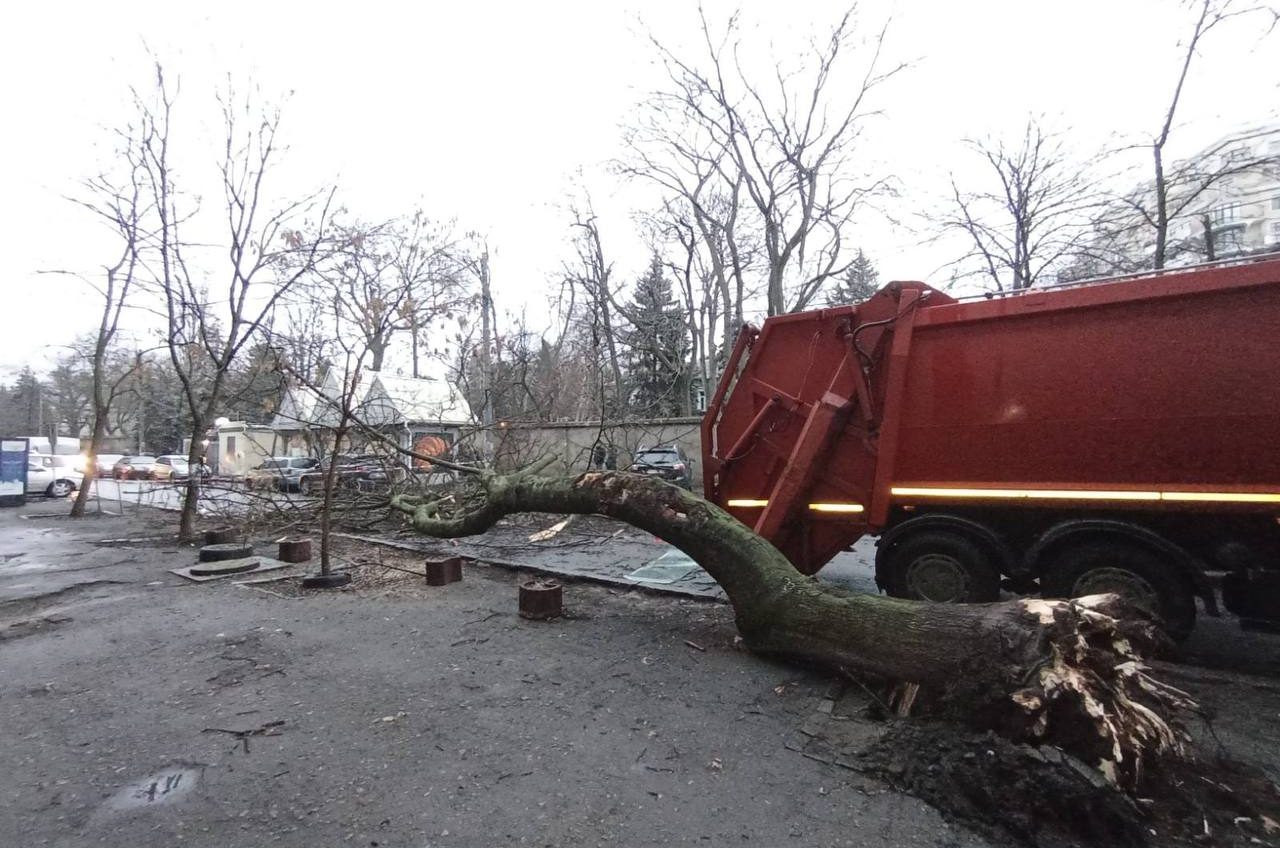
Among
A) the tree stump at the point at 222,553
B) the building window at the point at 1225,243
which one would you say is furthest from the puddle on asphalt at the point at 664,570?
the building window at the point at 1225,243

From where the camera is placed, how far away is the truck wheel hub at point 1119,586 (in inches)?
160

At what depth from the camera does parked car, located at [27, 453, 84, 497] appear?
66.6ft

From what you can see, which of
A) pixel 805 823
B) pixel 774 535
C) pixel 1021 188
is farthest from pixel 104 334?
pixel 1021 188

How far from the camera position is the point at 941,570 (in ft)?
15.8

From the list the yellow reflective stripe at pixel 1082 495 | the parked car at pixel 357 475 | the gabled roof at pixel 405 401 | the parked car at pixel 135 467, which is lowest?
the parked car at pixel 135 467

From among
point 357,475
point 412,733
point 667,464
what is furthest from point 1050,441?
point 667,464

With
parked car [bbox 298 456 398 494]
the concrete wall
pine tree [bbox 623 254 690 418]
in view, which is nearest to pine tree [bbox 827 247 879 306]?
pine tree [bbox 623 254 690 418]

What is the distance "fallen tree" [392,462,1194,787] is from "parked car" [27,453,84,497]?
2439 cm

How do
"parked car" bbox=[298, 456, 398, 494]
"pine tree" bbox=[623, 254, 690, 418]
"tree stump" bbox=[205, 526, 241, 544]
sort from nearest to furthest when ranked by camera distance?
"tree stump" bbox=[205, 526, 241, 544]
"parked car" bbox=[298, 456, 398, 494]
"pine tree" bbox=[623, 254, 690, 418]

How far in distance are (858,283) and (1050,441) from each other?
100.0ft

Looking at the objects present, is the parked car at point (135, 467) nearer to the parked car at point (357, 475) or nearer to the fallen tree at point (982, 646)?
the parked car at point (357, 475)

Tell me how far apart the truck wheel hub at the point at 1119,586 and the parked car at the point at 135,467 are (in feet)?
116

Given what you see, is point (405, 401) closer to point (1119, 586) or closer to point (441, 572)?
point (441, 572)

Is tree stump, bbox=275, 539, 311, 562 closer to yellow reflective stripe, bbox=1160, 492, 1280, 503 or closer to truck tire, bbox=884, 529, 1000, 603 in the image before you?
truck tire, bbox=884, 529, 1000, 603
